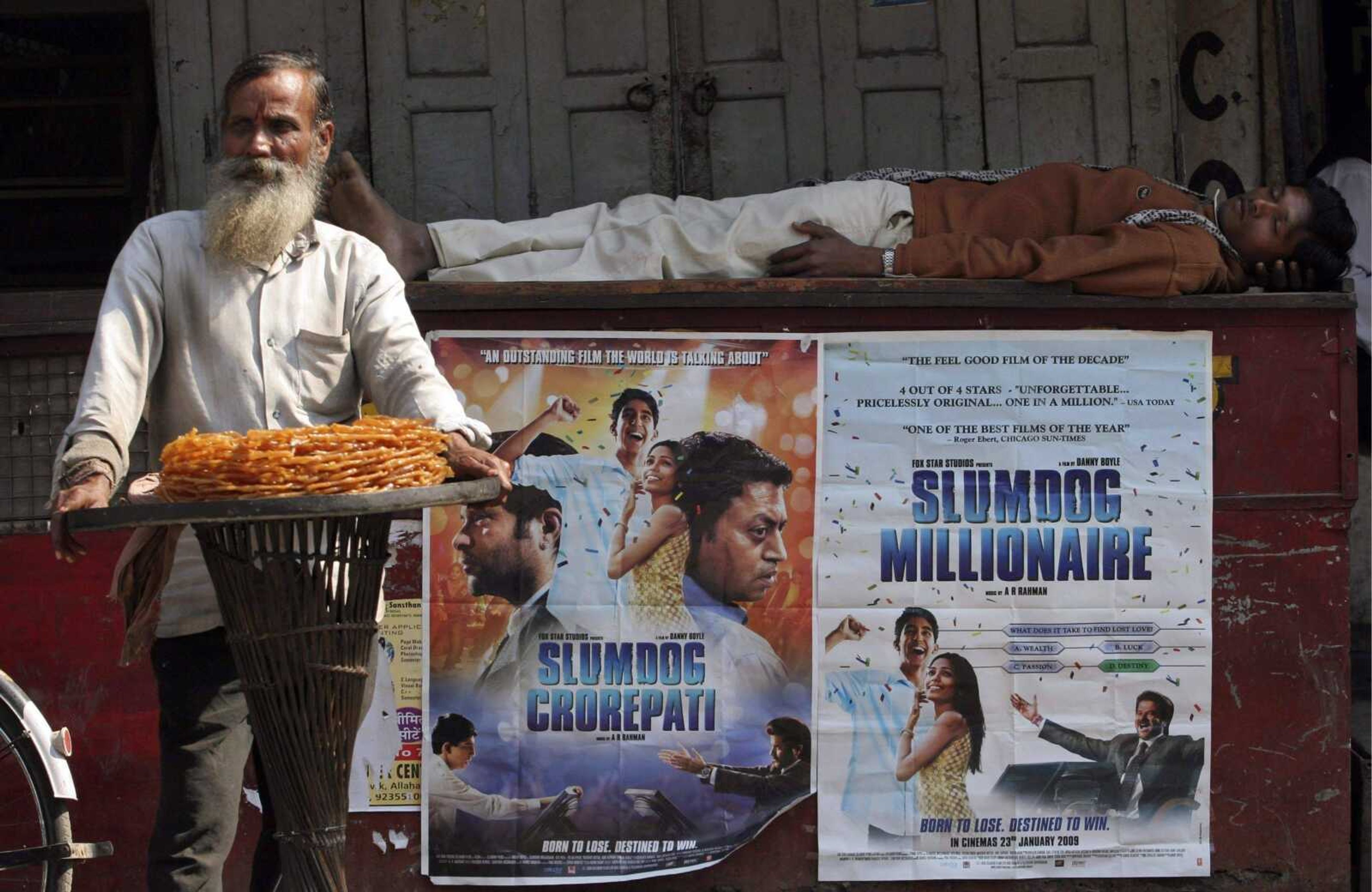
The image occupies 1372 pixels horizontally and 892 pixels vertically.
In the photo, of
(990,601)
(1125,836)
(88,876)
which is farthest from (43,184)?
(1125,836)

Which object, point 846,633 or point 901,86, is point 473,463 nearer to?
point 846,633

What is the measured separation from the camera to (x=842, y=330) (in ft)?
12.6

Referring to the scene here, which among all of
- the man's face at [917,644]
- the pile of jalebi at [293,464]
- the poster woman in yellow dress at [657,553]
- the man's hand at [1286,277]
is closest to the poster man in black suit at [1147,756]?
the man's face at [917,644]

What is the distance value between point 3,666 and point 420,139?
2.17 metres

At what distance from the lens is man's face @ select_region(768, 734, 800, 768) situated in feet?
12.5

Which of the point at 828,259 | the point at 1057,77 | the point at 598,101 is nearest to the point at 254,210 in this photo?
the point at 828,259

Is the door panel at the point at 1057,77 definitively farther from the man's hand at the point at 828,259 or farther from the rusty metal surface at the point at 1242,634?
the rusty metal surface at the point at 1242,634

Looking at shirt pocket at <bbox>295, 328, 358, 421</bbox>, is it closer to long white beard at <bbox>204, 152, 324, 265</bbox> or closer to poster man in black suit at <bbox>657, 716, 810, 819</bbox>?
long white beard at <bbox>204, 152, 324, 265</bbox>

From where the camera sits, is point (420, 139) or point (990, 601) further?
point (420, 139)

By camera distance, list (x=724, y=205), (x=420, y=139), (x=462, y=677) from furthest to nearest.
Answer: (x=420, y=139)
(x=724, y=205)
(x=462, y=677)

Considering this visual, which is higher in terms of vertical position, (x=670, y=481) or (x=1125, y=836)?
(x=670, y=481)

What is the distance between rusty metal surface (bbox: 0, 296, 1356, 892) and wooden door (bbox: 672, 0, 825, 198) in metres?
1.37

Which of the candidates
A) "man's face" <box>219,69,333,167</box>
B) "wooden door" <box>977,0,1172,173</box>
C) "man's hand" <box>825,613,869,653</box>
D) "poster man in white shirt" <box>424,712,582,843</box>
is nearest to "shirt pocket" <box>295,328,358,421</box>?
"man's face" <box>219,69,333,167</box>

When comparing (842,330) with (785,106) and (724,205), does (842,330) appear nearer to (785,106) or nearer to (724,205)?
(724,205)
